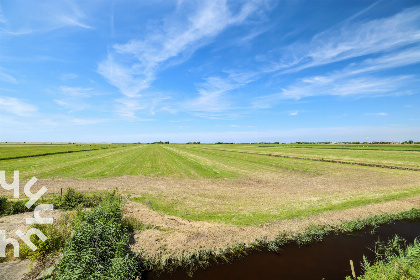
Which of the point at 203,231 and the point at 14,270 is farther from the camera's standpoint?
the point at 203,231

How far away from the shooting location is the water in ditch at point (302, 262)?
29.1 feet

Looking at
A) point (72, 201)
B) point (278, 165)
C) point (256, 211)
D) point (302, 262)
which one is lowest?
point (302, 262)

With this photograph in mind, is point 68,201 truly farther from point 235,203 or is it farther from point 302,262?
point 302,262

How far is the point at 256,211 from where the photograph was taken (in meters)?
16.1

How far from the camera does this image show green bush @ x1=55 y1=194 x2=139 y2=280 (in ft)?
23.5

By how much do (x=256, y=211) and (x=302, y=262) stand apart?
634cm

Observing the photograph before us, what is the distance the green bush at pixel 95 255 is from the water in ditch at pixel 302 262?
6.16 ft

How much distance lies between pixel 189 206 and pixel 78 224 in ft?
32.9

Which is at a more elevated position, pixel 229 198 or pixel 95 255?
pixel 95 255

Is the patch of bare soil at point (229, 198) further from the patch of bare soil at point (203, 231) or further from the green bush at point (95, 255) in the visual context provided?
the green bush at point (95, 255)

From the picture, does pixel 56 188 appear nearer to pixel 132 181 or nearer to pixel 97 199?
pixel 132 181

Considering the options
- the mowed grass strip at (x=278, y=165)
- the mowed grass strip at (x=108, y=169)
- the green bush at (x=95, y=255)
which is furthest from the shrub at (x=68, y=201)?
the mowed grass strip at (x=278, y=165)

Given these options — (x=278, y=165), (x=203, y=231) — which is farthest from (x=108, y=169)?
(x=278, y=165)

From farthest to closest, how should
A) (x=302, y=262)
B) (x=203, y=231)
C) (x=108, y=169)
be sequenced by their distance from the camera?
(x=108, y=169) → (x=203, y=231) → (x=302, y=262)
